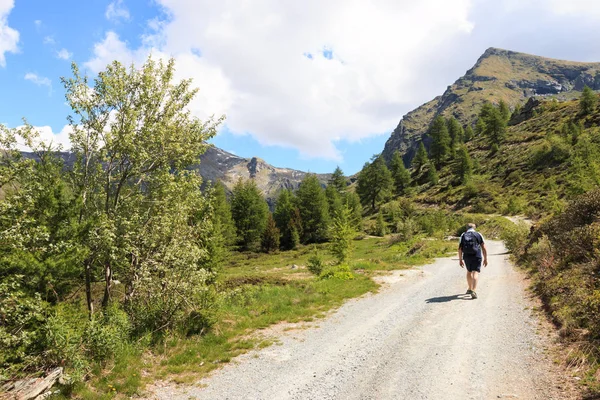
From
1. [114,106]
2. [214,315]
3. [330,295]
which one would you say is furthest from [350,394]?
[114,106]

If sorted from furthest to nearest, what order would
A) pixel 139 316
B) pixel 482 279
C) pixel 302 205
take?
pixel 302 205 < pixel 482 279 < pixel 139 316

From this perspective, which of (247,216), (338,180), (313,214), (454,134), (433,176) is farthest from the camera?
(454,134)

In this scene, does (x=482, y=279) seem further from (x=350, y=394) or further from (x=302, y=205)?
(x=302, y=205)

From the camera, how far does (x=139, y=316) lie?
9.80 metres

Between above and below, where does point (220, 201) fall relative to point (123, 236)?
above

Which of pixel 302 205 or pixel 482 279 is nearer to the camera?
pixel 482 279

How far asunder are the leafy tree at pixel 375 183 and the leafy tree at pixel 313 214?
92.2 ft

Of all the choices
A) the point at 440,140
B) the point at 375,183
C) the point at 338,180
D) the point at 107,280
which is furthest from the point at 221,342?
the point at 440,140

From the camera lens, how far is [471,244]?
12047mm

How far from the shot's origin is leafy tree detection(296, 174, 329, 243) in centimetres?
6875

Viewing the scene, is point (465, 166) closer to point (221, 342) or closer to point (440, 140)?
point (440, 140)

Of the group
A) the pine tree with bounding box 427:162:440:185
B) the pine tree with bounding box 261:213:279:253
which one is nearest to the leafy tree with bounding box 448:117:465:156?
the pine tree with bounding box 427:162:440:185

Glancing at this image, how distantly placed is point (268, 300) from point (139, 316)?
5003 mm

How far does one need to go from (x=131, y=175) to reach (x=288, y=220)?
5923 cm
